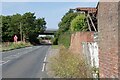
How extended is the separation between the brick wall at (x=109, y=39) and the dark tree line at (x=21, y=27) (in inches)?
4175

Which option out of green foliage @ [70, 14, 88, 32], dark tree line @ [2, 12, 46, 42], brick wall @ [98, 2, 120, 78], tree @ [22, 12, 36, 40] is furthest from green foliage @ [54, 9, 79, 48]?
tree @ [22, 12, 36, 40]

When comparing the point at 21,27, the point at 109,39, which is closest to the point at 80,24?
the point at 109,39

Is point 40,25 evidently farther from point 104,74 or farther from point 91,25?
point 104,74

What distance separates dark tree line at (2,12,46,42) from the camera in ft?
381

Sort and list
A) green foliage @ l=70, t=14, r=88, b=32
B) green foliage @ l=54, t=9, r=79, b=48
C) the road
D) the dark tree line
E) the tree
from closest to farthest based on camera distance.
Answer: the road → green foliage @ l=70, t=14, r=88, b=32 → green foliage @ l=54, t=9, r=79, b=48 → the dark tree line → the tree

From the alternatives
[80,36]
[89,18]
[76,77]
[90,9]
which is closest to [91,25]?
[89,18]

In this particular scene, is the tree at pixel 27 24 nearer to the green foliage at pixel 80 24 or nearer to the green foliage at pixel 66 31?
the green foliage at pixel 66 31

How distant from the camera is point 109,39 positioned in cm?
727

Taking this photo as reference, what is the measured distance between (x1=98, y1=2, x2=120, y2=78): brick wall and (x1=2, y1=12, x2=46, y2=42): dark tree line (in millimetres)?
106051

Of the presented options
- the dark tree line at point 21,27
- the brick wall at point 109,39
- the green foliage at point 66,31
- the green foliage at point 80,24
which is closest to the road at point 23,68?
the green foliage at point 66,31

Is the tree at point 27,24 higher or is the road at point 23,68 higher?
the tree at point 27,24

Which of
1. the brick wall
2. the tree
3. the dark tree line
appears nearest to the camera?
the brick wall

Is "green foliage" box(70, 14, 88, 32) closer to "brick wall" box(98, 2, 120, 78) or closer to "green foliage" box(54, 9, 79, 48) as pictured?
"green foliage" box(54, 9, 79, 48)

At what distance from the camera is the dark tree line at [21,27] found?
116000 millimetres
